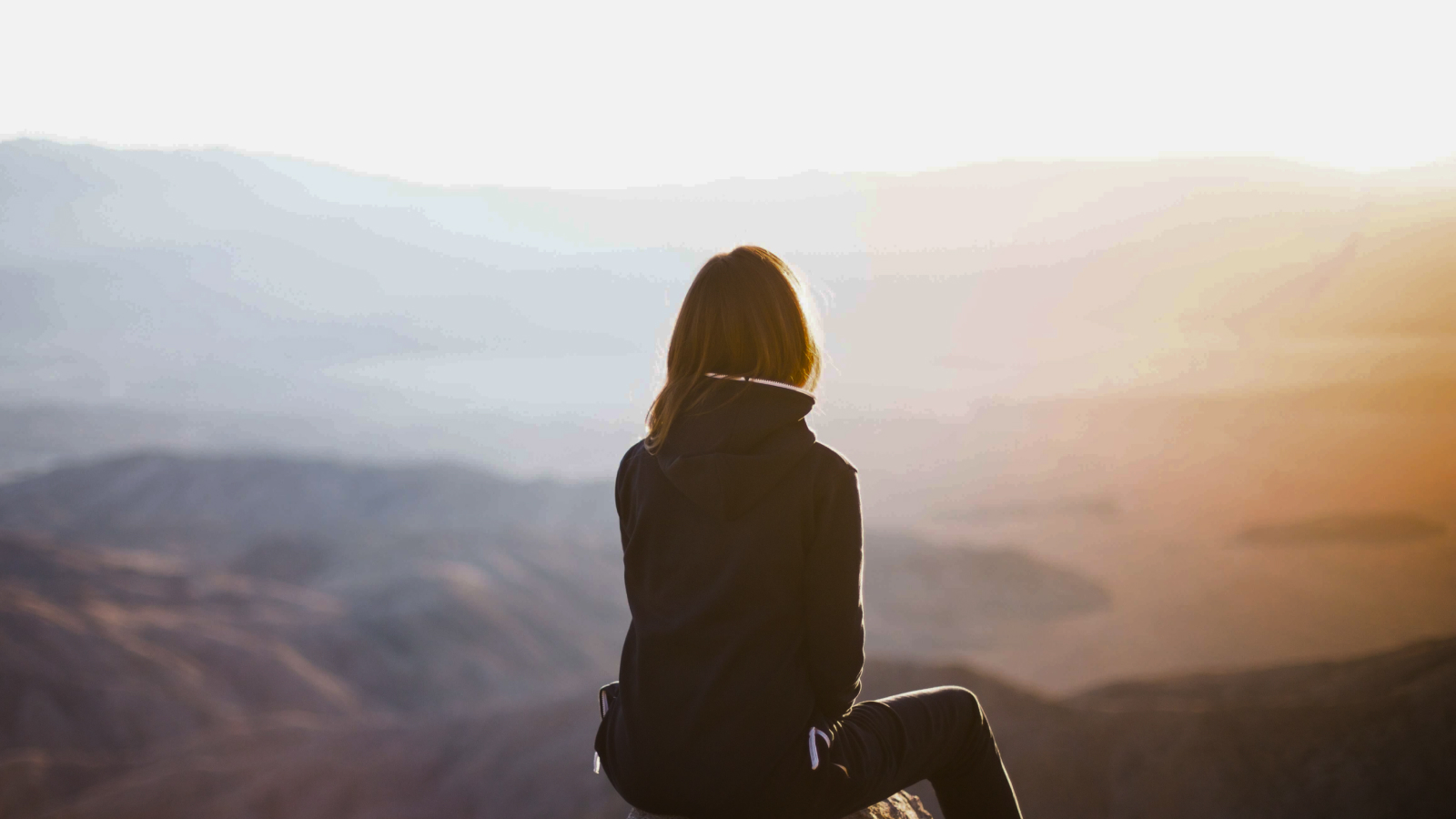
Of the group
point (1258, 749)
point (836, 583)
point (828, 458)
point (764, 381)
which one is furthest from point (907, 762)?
point (1258, 749)

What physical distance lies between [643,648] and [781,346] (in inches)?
18.1

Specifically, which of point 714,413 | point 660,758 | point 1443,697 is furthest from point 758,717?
point 1443,697

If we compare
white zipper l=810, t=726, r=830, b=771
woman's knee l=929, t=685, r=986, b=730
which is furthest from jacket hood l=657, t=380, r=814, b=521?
woman's knee l=929, t=685, r=986, b=730

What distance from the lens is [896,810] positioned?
1876mm

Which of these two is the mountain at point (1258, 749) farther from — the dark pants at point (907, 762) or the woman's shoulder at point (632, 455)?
the woman's shoulder at point (632, 455)

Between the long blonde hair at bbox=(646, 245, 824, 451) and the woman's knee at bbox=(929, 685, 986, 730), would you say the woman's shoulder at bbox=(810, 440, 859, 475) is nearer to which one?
the long blonde hair at bbox=(646, 245, 824, 451)

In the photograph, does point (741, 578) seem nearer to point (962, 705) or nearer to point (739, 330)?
point (739, 330)

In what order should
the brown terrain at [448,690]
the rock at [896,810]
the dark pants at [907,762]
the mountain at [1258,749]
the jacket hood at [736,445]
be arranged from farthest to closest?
the brown terrain at [448,690], the mountain at [1258,749], the rock at [896,810], the dark pants at [907,762], the jacket hood at [736,445]

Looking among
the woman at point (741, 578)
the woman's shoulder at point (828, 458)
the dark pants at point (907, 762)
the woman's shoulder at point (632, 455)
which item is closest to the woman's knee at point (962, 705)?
the dark pants at point (907, 762)

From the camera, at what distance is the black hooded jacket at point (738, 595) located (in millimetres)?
1123

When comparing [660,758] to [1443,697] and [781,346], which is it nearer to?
[781,346]

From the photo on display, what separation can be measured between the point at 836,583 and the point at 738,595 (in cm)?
14

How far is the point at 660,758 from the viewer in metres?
1.17

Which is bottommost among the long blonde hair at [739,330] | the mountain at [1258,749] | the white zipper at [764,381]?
the mountain at [1258,749]
